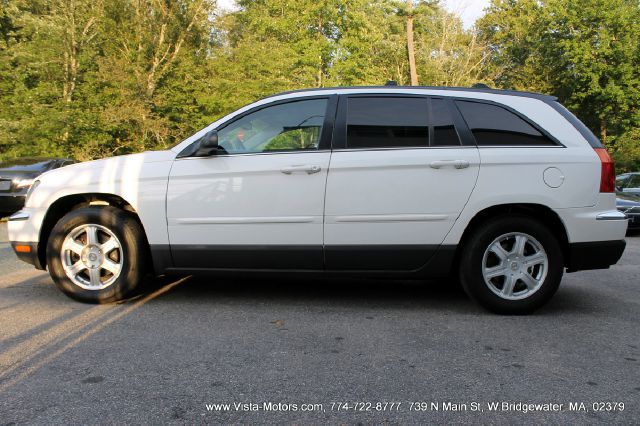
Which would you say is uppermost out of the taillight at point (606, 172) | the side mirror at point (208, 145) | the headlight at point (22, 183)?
the side mirror at point (208, 145)

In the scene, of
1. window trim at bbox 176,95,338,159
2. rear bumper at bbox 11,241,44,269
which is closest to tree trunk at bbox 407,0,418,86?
window trim at bbox 176,95,338,159

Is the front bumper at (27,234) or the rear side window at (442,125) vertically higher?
the rear side window at (442,125)

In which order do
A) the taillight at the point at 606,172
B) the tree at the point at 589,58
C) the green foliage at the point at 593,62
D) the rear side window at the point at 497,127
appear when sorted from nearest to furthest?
the taillight at the point at 606,172 < the rear side window at the point at 497,127 < the green foliage at the point at 593,62 < the tree at the point at 589,58

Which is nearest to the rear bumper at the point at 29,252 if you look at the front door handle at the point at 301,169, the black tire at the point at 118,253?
the black tire at the point at 118,253

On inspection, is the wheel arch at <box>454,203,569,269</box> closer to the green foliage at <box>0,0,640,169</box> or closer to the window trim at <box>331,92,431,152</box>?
the window trim at <box>331,92,431,152</box>

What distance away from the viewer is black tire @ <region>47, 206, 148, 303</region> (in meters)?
4.24

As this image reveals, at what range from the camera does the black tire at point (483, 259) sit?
4.02 m

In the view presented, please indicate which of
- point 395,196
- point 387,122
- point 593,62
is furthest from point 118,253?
point 593,62

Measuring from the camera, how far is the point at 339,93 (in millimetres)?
4328

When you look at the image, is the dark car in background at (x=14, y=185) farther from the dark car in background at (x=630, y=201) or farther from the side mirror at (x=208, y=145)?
the dark car in background at (x=630, y=201)

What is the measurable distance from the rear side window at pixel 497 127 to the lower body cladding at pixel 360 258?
909 millimetres

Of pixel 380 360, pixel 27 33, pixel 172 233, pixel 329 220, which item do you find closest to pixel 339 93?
pixel 329 220

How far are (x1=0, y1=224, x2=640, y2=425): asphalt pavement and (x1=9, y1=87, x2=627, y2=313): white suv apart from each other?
1.27 ft

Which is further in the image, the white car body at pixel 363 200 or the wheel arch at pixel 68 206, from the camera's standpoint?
the wheel arch at pixel 68 206
